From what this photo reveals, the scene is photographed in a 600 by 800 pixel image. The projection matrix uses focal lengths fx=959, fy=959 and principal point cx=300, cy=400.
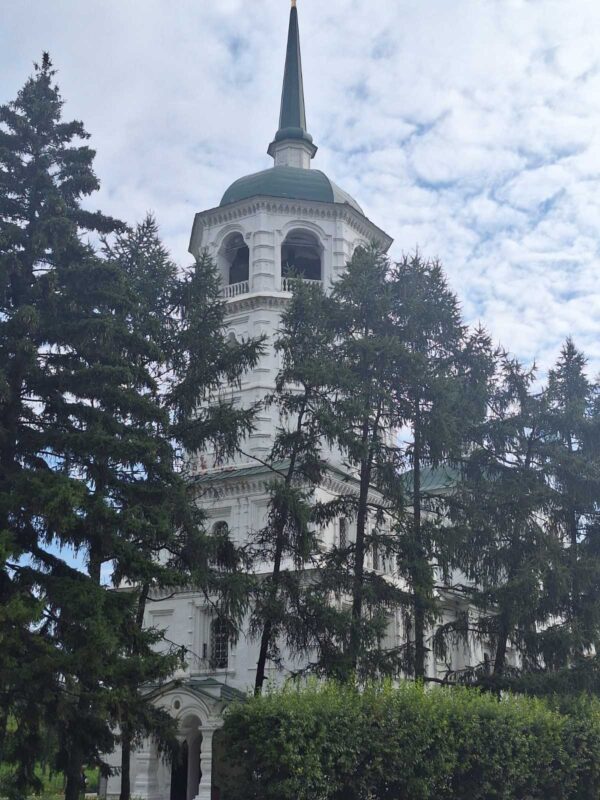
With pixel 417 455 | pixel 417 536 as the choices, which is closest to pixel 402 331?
pixel 417 455

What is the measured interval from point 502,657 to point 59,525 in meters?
13.5

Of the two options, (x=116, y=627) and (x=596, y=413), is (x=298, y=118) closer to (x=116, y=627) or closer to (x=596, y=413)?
(x=596, y=413)

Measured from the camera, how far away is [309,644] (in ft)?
72.5

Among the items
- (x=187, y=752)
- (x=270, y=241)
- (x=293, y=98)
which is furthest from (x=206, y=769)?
(x=293, y=98)

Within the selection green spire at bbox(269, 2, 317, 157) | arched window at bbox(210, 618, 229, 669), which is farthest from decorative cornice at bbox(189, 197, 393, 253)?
arched window at bbox(210, 618, 229, 669)

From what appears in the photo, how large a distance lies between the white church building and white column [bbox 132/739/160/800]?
28 millimetres

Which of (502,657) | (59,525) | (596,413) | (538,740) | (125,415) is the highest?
(596,413)

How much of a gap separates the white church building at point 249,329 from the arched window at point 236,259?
37 millimetres

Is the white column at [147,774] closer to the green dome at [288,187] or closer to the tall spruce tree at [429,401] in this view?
the tall spruce tree at [429,401]

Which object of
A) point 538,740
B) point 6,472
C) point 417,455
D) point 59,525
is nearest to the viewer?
point 59,525

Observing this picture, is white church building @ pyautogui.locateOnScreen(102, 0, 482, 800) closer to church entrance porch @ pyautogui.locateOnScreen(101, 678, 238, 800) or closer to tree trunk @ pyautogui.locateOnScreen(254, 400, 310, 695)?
church entrance porch @ pyautogui.locateOnScreen(101, 678, 238, 800)

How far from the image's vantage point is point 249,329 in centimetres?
3278

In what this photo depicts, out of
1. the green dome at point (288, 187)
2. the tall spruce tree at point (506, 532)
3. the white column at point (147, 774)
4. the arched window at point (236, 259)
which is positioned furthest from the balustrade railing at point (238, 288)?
the white column at point (147, 774)

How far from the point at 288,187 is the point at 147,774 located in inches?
792
